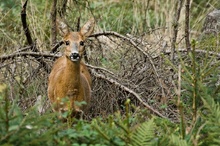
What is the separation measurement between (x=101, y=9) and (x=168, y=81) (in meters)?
5.37

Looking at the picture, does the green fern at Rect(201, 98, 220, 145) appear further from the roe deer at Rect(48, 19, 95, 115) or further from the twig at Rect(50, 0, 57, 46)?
the twig at Rect(50, 0, 57, 46)

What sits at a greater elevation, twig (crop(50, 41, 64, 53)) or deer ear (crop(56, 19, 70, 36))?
deer ear (crop(56, 19, 70, 36))

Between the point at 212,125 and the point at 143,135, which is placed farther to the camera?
the point at 212,125

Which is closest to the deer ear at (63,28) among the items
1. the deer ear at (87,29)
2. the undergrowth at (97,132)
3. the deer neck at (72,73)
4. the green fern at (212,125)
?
the deer ear at (87,29)

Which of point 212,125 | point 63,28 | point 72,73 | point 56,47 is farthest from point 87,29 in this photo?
point 212,125

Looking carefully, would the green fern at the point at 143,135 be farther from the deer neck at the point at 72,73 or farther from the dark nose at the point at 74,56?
the deer neck at the point at 72,73

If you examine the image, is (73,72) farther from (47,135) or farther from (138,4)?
(138,4)

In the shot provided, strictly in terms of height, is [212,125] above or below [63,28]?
below

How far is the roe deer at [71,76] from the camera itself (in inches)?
271

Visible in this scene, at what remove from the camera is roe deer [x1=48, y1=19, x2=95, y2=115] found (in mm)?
6895

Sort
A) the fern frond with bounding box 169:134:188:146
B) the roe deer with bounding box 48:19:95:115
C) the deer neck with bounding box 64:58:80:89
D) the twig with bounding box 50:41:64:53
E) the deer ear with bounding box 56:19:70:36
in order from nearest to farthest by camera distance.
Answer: the fern frond with bounding box 169:134:188:146 < the roe deer with bounding box 48:19:95:115 < the deer neck with bounding box 64:58:80:89 < the deer ear with bounding box 56:19:70:36 < the twig with bounding box 50:41:64:53

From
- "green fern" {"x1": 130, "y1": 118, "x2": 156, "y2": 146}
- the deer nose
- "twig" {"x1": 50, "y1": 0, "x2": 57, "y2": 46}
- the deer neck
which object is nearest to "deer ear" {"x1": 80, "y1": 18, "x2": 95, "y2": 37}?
the deer neck

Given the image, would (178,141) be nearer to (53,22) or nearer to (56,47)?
(56,47)

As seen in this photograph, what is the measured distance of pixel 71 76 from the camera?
7.17 metres
